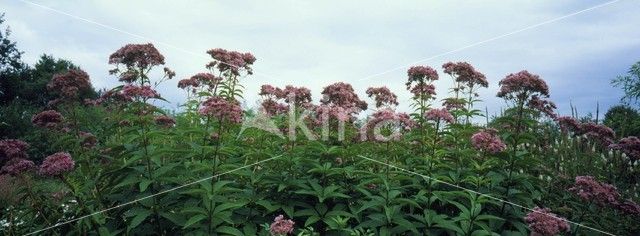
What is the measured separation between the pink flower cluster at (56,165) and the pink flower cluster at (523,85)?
4417 millimetres

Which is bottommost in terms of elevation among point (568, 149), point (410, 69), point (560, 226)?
point (560, 226)

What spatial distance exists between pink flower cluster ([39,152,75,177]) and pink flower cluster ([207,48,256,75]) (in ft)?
8.58

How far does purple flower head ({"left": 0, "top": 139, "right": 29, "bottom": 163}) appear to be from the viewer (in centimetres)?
554

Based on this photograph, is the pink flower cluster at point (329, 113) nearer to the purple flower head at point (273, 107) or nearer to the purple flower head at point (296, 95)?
the purple flower head at point (296, 95)

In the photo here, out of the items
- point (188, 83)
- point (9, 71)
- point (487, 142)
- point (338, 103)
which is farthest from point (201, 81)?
point (9, 71)

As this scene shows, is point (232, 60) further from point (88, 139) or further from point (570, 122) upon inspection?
point (570, 122)

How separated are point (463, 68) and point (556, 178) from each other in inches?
77.2

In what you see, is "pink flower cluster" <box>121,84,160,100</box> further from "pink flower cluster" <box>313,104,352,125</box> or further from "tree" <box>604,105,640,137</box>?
"tree" <box>604,105,640,137</box>

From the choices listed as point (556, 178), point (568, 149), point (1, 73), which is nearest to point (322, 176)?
point (556, 178)

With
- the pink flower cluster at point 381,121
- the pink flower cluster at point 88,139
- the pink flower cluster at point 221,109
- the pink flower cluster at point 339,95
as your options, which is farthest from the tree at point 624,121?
the pink flower cluster at point 88,139

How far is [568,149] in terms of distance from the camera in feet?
29.7

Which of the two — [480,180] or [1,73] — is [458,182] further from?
[1,73]

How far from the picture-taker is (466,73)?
24.6ft

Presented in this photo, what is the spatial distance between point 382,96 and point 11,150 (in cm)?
450
